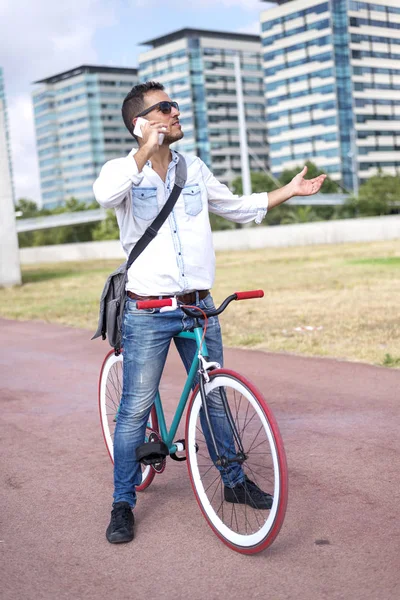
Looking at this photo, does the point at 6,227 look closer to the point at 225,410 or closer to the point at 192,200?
the point at 192,200

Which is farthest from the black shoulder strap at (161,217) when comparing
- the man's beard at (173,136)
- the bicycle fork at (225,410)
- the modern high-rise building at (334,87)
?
the modern high-rise building at (334,87)

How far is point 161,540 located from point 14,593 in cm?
78

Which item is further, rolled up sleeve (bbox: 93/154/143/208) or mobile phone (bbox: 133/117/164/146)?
mobile phone (bbox: 133/117/164/146)

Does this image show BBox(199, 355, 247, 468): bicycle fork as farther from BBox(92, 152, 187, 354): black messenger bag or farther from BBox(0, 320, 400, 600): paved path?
BBox(92, 152, 187, 354): black messenger bag

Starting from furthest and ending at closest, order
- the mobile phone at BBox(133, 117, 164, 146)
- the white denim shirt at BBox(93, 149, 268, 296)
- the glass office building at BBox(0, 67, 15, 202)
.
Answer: the glass office building at BBox(0, 67, 15, 202), the white denim shirt at BBox(93, 149, 268, 296), the mobile phone at BBox(133, 117, 164, 146)

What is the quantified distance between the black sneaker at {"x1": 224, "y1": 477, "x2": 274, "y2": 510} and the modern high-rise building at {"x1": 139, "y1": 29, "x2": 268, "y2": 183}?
14674 cm

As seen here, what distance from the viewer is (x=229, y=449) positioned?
4.07m

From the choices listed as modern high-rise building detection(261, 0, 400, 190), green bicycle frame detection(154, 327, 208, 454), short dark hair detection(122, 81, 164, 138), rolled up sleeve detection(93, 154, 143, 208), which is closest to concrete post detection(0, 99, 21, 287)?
green bicycle frame detection(154, 327, 208, 454)

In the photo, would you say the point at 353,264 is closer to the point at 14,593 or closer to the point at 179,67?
the point at 14,593

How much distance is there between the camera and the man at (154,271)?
3994 millimetres

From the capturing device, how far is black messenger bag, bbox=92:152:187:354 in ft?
13.1

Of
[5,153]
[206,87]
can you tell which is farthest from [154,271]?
[206,87]

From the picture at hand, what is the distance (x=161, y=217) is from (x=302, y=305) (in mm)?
11126

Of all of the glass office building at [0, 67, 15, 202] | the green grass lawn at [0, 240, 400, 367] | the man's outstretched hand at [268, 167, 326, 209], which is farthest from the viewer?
the glass office building at [0, 67, 15, 202]
